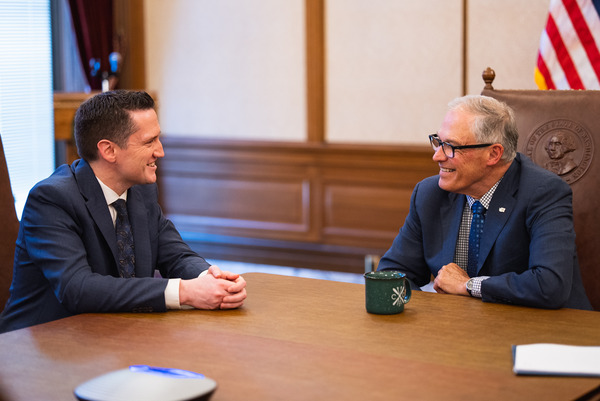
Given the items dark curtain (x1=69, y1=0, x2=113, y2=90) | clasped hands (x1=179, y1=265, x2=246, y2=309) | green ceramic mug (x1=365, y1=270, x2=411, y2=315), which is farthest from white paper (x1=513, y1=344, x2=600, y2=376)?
dark curtain (x1=69, y1=0, x2=113, y2=90)

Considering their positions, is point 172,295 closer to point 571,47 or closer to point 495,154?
point 495,154

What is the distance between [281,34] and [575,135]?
3705mm

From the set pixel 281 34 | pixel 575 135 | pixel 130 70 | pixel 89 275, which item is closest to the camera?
pixel 89 275

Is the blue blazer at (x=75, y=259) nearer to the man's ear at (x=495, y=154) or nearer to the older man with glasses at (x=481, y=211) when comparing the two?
the older man with glasses at (x=481, y=211)

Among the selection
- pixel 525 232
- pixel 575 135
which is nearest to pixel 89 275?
pixel 525 232

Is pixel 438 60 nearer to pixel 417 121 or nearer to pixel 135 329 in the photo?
pixel 417 121

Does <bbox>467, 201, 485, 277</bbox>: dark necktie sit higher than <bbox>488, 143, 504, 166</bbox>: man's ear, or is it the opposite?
<bbox>488, 143, 504, 166</bbox>: man's ear

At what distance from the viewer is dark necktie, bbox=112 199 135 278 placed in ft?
8.13

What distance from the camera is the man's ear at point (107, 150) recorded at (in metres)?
2.50

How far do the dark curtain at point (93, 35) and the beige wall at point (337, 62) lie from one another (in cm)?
37

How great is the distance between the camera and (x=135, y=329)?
2025 mm

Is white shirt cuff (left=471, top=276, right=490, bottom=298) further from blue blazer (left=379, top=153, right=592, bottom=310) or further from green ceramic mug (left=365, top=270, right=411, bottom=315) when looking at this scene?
green ceramic mug (left=365, top=270, right=411, bottom=315)

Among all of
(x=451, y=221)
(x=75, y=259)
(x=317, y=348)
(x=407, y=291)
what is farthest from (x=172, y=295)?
(x=451, y=221)

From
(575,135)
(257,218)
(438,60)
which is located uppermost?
(438,60)
